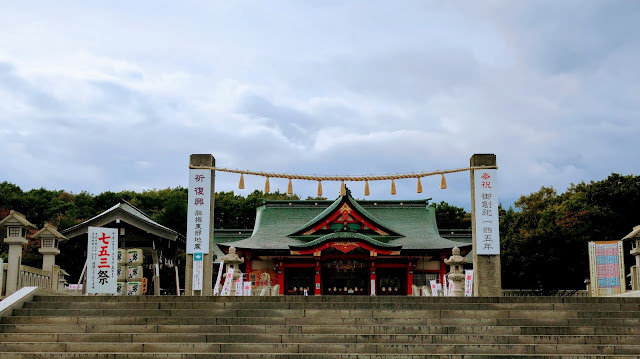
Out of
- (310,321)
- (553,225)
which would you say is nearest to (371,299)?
(310,321)

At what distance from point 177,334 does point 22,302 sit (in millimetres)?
3572

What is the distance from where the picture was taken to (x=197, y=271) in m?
15.9

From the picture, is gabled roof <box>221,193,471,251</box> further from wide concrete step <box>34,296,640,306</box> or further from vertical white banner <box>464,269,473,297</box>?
wide concrete step <box>34,296,640,306</box>

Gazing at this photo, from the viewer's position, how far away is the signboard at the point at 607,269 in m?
17.6

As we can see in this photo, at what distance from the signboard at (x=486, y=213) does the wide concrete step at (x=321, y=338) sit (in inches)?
213

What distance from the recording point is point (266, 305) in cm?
1195

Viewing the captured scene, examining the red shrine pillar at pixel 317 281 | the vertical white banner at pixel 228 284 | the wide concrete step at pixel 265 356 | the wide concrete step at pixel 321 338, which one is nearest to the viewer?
the wide concrete step at pixel 265 356

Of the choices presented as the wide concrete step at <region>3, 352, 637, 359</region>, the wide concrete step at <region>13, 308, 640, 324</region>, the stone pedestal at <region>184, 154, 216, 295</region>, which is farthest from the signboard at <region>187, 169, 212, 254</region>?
the wide concrete step at <region>3, 352, 637, 359</region>

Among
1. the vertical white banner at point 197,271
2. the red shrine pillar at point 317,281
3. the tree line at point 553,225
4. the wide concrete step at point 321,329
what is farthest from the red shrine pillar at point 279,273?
the wide concrete step at point 321,329

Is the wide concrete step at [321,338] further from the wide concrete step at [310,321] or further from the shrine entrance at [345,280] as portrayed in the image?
the shrine entrance at [345,280]

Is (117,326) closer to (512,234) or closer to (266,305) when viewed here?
(266,305)

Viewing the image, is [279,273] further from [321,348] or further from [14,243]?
[321,348]

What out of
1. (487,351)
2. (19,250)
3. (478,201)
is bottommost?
(487,351)

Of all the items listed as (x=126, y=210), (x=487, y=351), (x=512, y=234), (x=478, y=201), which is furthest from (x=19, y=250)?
(x=512, y=234)
